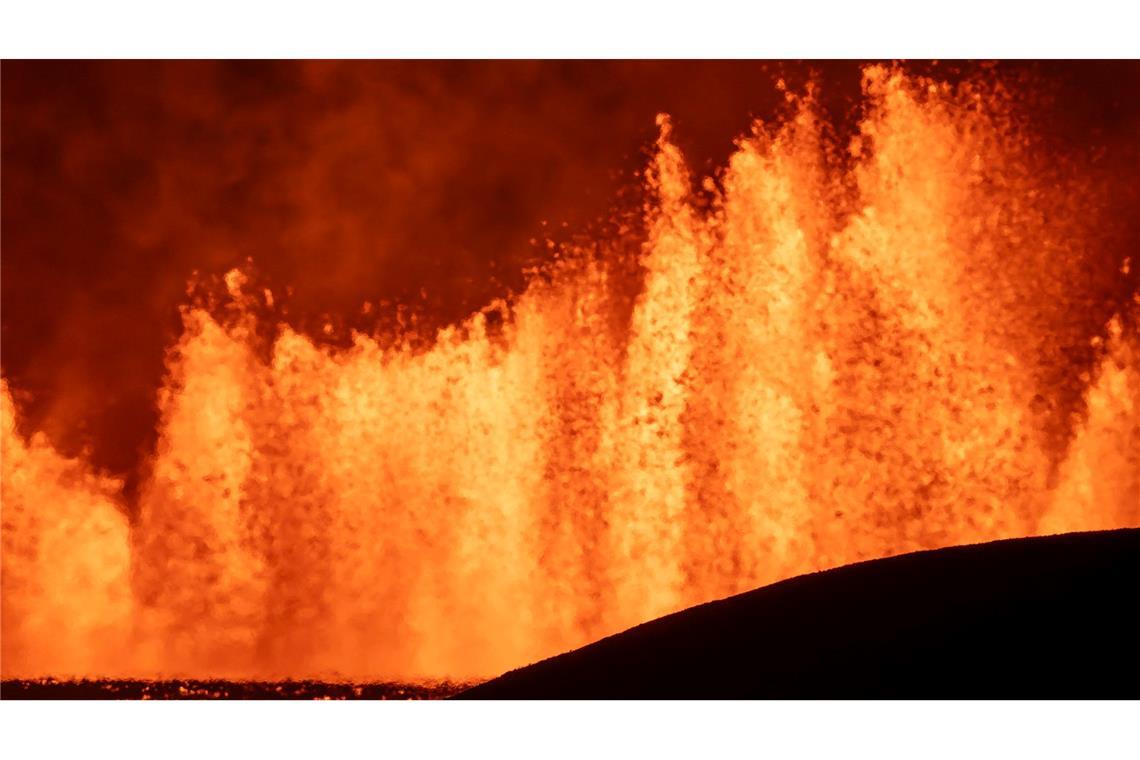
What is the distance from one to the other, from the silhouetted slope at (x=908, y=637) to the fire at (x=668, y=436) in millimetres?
8323

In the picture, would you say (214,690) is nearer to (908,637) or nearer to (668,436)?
(668,436)

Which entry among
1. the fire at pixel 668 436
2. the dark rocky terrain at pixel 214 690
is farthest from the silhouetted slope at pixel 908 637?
the fire at pixel 668 436

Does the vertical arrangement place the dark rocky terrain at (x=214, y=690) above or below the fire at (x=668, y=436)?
below

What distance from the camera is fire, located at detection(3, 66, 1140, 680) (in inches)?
640

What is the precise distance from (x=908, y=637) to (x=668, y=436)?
413 inches

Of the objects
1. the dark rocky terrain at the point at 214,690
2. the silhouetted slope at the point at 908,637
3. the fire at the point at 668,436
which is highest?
the fire at the point at 668,436

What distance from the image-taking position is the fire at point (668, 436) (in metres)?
16.2

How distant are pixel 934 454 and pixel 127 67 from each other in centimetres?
→ 1155

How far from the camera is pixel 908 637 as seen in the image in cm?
629

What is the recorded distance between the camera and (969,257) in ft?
54.6

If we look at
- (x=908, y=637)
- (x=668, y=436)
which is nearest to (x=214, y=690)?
(x=668, y=436)

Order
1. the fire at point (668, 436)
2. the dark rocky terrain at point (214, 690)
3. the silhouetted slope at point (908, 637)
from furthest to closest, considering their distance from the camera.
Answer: the fire at point (668, 436)
the dark rocky terrain at point (214, 690)
the silhouetted slope at point (908, 637)

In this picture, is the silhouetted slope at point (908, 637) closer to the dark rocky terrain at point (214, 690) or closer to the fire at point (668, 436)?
the dark rocky terrain at point (214, 690)

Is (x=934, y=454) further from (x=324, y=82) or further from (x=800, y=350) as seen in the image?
(x=324, y=82)
